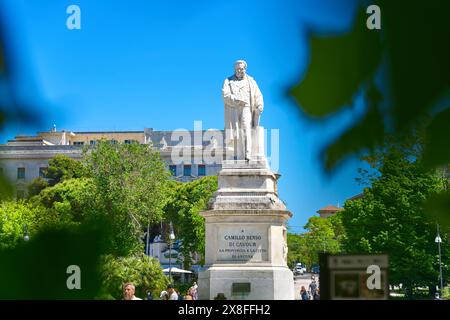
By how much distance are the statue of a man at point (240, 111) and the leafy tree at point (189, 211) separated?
34.2 metres

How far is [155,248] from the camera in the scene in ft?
204

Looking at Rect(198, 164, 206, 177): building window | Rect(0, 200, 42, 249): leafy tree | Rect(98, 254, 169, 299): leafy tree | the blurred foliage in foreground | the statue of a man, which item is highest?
Rect(198, 164, 206, 177): building window

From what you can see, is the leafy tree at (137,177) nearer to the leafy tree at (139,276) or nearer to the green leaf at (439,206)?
the leafy tree at (139,276)

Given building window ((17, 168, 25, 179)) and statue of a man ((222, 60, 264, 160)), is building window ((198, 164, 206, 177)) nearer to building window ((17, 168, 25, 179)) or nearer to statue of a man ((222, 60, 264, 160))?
statue of a man ((222, 60, 264, 160))

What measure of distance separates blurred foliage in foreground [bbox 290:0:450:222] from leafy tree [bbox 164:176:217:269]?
51.1 metres

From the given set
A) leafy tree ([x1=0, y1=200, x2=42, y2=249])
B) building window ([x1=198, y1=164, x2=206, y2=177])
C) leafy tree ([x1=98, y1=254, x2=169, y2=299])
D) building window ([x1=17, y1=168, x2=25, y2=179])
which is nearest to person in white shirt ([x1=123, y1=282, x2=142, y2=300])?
leafy tree ([x1=98, y1=254, x2=169, y2=299])

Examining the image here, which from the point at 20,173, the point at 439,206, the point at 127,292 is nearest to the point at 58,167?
the point at 127,292

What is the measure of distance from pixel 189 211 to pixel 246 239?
124ft

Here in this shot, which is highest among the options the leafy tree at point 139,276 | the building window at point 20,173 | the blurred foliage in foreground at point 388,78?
the blurred foliage in foreground at point 388,78

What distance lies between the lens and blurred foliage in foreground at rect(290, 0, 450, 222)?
43.0 inches

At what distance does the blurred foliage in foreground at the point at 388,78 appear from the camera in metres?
1.09

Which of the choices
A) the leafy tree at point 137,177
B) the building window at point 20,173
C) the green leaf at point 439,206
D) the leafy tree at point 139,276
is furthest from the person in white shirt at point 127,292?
the leafy tree at point 137,177
